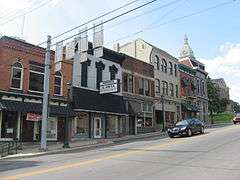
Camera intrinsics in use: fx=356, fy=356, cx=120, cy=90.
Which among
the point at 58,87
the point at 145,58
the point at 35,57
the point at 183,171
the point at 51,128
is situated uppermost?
the point at 145,58

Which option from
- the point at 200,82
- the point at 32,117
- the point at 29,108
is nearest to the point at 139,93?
the point at 29,108

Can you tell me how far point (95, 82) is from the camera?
1324 inches

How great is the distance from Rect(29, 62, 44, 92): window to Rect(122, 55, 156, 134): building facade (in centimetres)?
1145

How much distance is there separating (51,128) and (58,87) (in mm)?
3472

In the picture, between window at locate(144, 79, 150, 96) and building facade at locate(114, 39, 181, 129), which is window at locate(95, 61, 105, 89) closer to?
window at locate(144, 79, 150, 96)

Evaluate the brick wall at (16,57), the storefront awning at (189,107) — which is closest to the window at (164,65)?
the storefront awning at (189,107)

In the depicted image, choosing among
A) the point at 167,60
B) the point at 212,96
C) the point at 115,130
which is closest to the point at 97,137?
the point at 115,130

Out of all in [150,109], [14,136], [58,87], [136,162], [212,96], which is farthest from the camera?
[212,96]

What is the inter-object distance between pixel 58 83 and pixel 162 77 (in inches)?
752

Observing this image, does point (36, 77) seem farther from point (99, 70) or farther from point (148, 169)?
point (148, 169)

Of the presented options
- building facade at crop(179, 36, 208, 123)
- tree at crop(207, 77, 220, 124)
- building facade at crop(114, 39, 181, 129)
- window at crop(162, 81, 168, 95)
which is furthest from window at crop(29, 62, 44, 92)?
tree at crop(207, 77, 220, 124)

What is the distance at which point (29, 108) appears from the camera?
25.2 meters

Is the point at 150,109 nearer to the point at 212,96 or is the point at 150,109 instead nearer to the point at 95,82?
the point at 95,82

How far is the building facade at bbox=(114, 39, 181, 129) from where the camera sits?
43.8 metres
